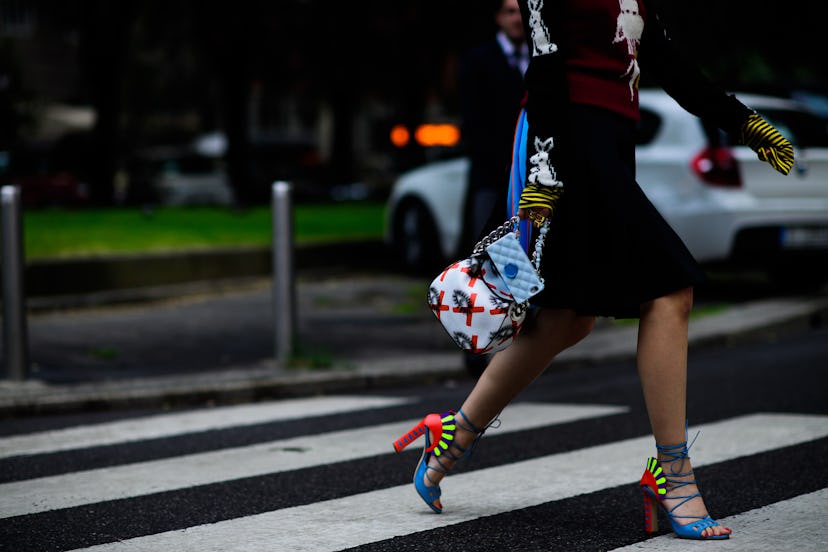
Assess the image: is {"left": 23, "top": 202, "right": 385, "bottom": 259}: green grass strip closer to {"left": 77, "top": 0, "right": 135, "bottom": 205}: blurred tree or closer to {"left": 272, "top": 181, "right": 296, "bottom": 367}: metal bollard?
{"left": 272, "top": 181, "right": 296, "bottom": 367}: metal bollard

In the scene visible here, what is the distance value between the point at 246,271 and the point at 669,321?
9.15 m

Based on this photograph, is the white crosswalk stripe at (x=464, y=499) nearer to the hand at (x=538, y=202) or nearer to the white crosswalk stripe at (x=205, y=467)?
the white crosswalk stripe at (x=205, y=467)

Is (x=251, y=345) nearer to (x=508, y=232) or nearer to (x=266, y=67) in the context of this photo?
(x=508, y=232)

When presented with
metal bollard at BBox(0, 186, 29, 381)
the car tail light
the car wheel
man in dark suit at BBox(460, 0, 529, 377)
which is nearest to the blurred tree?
the car wheel

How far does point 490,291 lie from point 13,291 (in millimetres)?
4000

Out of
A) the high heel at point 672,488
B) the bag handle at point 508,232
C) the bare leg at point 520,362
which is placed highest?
the bag handle at point 508,232

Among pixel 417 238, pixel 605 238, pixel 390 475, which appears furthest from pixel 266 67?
pixel 605 238

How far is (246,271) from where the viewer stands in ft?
41.5

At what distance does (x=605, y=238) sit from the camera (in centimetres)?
379

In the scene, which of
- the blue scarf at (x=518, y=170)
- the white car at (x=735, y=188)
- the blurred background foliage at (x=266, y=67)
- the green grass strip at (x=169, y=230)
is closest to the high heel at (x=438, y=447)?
the blue scarf at (x=518, y=170)

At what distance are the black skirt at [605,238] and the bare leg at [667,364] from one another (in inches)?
1.8

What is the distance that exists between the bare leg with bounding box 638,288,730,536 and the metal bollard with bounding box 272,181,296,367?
408cm

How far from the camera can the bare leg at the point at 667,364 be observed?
12.5 feet

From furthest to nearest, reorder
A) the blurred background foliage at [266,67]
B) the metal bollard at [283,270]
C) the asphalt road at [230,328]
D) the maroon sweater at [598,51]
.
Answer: the blurred background foliage at [266,67] < the asphalt road at [230,328] < the metal bollard at [283,270] < the maroon sweater at [598,51]
